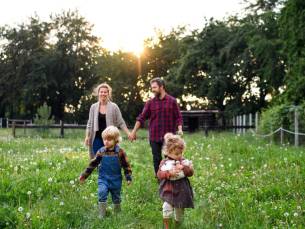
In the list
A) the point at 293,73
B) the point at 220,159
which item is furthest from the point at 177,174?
the point at 293,73

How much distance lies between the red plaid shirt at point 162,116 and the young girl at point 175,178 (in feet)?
10.9

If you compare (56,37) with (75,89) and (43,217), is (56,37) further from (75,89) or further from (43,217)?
(43,217)

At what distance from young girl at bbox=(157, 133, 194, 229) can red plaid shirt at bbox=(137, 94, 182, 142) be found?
3.32 meters

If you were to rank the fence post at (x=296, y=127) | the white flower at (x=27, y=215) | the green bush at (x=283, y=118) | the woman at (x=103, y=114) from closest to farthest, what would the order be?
the white flower at (x=27, y=215) < the woman at (x=103, y=114) < the fence post at (x=296, y=127) < the green bush at (x=283, y=118)

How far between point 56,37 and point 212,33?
78.8 ft

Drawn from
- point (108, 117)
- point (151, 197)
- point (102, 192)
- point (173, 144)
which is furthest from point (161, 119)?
point (173, 144)

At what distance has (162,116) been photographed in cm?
962

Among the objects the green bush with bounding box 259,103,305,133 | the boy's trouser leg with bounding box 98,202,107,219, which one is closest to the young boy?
the boy's trouser leg with bounding box 98,202,107,219

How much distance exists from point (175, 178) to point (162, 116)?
3477 mm

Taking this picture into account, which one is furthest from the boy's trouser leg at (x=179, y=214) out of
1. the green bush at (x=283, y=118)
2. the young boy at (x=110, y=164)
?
the green bush at (x=283, y=118)

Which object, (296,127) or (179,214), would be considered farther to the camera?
(296,127)

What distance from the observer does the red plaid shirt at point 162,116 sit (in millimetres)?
9625

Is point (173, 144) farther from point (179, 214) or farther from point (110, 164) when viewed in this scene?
point (110, 164)

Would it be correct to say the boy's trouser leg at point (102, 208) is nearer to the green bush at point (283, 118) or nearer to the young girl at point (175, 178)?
the young girl at point (175, 178)
